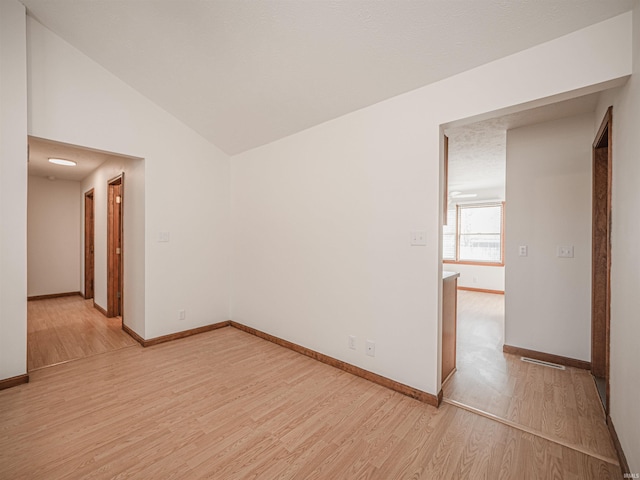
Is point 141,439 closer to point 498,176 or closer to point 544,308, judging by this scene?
point 544,308

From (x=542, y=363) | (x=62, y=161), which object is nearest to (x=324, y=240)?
(x=542, y=363)

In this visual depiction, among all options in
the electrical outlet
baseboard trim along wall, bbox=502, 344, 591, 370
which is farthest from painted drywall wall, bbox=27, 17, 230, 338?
baseboard trim along wall, bbox=502, 344, 591, 370

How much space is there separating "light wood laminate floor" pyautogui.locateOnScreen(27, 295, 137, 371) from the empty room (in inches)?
1.8

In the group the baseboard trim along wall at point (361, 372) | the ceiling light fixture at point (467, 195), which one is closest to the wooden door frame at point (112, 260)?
the baseboard trim along wall at point (361, 372)

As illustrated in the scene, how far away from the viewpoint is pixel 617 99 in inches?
72.2

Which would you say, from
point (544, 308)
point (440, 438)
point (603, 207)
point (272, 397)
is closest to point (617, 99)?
point (603, 207)

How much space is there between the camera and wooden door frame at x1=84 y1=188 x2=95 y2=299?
18.5 ft

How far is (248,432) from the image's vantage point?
1885 mm

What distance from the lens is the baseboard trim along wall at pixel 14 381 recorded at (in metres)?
2.36

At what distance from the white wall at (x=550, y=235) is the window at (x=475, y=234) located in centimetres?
428

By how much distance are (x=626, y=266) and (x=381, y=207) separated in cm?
150

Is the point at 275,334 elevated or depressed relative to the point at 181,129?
depressed

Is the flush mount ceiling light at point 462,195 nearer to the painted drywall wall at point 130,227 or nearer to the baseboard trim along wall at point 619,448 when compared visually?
the baseboard trim along wall at point 619,448

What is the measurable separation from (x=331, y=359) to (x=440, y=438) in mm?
1213
